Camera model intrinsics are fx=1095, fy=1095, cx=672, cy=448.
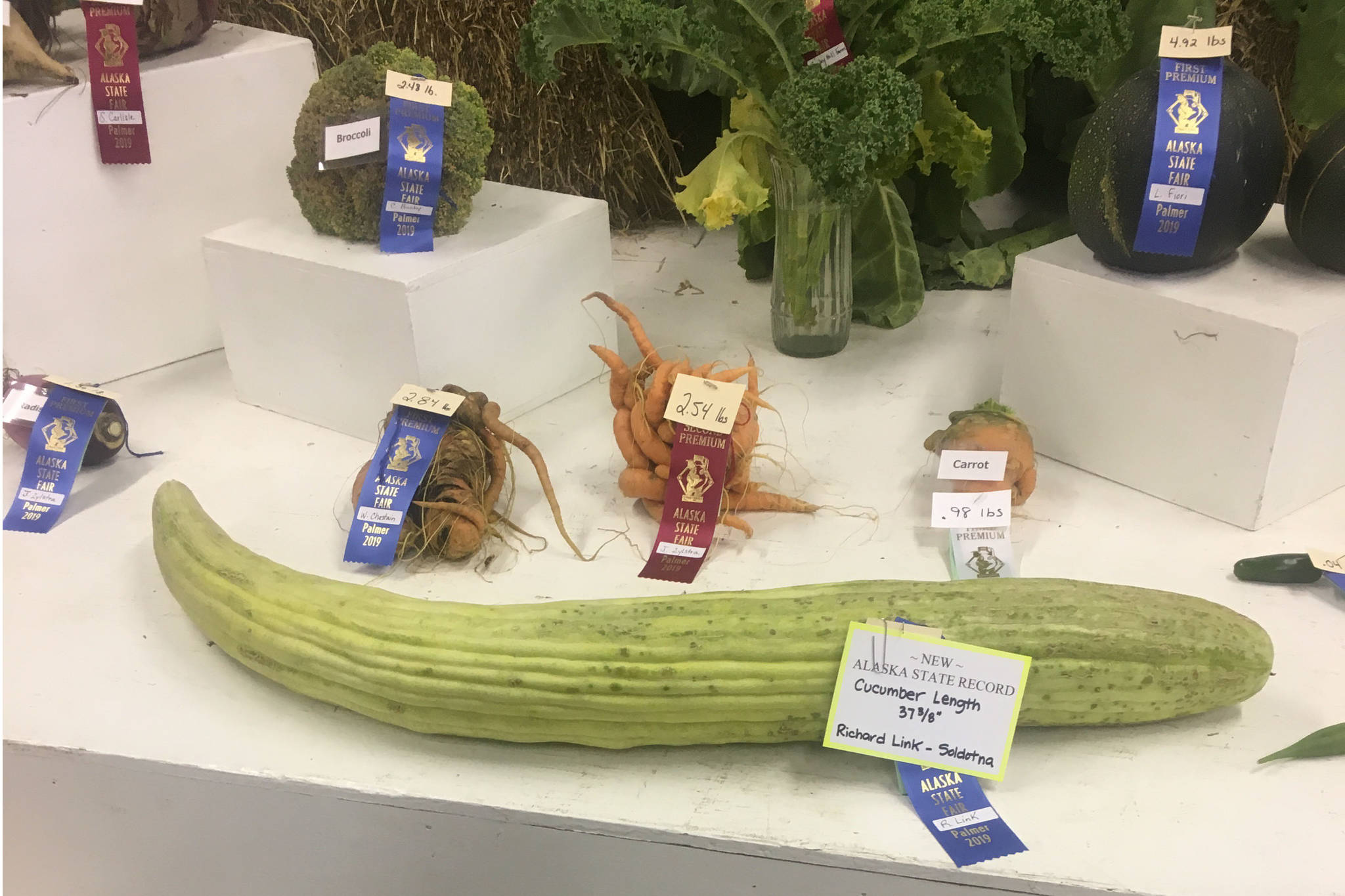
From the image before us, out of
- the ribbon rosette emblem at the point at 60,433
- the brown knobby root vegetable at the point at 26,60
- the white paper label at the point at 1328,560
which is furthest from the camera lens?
the brown knobby root vegetable at the point at 26,60

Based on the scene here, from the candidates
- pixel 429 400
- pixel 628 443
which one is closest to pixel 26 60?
pixel 429 400

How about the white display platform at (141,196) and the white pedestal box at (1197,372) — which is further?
the white display platform at (141,196)

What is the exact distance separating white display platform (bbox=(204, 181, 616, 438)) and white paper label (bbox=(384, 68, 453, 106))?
0.70 feet

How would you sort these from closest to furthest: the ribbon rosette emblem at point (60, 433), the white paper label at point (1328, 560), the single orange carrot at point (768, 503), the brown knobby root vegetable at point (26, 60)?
the white paper label at point (1328, 560), the single orange carrot at point (768, 503), the ribbon rosette emblem at point (60, 433), the brown knobby root vegetable at point (26, 60)

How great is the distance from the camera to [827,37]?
1748 mm

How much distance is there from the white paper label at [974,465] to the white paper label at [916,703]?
453 millimetres


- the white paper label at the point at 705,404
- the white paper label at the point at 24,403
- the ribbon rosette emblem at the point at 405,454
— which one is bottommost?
the white paper label at the point at 24,403

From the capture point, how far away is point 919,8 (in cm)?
159

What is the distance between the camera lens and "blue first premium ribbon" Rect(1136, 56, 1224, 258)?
140cm

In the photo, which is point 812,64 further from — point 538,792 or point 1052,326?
point 538,792

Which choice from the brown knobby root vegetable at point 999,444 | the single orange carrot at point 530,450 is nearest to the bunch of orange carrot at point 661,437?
the single orange carrot at point 530,450

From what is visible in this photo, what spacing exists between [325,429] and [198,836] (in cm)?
80

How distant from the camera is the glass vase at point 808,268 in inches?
70.8

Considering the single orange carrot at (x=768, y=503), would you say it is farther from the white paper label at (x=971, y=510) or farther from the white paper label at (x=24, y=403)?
the white paper label at (x=24, y=403)
